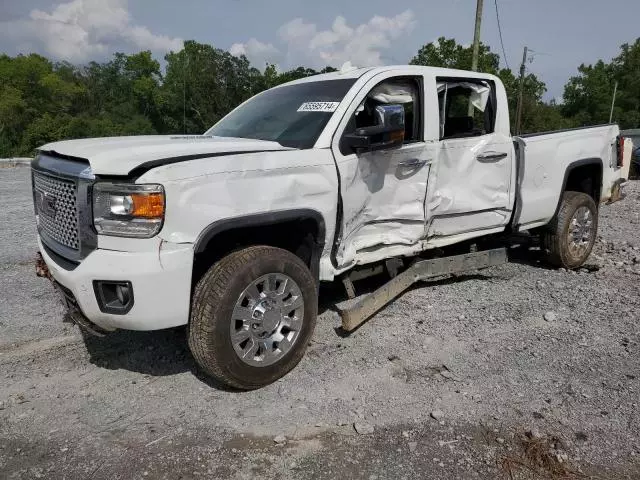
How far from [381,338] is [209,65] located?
4933cm

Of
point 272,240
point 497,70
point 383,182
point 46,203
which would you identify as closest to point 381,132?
point 383,182

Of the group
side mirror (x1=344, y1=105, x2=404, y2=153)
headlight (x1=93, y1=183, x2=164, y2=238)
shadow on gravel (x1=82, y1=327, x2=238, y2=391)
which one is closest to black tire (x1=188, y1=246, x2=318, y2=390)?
shadow on gravel (x1=82, y1=327, x2=238, y2=391)

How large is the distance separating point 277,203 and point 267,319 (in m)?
0.72

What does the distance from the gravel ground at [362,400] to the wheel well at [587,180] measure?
162 centimetres

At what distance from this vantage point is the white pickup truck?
2820 mm

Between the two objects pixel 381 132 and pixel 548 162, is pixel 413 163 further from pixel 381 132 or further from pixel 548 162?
pixel 548 162

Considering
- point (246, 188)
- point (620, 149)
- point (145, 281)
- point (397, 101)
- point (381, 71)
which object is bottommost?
point (145, 281)

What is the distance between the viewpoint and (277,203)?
3.20 metres

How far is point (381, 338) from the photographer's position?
160 inches

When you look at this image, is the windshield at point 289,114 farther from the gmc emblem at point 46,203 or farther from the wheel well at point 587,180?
the wheel well at point 587,180

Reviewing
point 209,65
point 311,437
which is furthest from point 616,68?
point 311,437

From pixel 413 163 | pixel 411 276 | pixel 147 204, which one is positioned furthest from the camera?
pixel 411 276

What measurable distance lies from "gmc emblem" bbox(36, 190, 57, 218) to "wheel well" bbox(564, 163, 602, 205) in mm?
5062

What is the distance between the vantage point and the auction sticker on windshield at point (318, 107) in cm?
379
